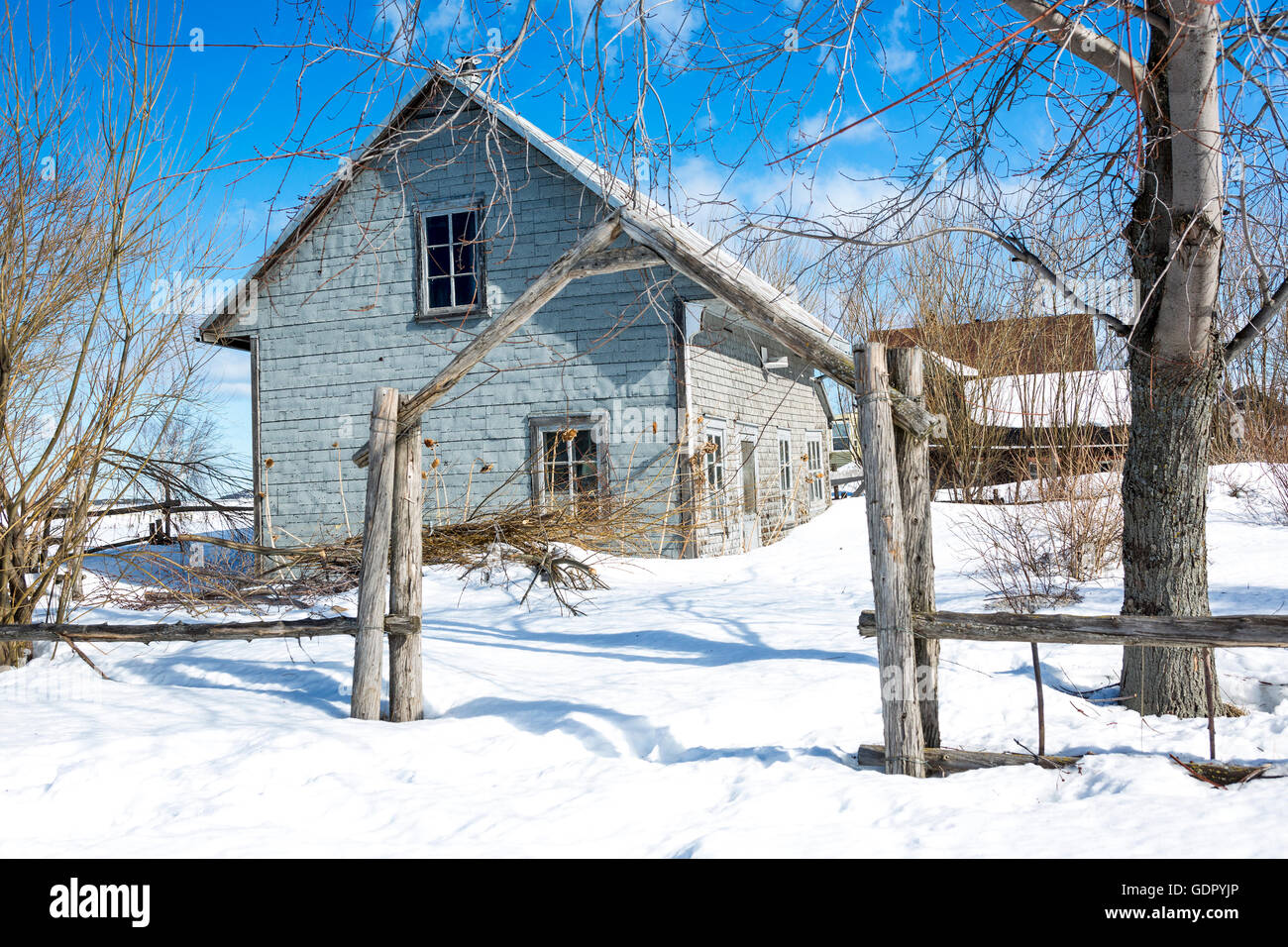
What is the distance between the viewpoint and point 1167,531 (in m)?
5.12

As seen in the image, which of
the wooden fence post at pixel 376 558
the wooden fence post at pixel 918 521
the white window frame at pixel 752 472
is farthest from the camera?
the white window frame at pixel 752 472

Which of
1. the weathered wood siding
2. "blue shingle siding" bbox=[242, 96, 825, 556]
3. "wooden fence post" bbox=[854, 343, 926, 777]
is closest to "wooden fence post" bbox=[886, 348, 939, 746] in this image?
"wooden fence post" bbox=[854, 343, 926, 777]

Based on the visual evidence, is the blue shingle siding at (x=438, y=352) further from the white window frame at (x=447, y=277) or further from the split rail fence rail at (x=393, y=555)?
the split rail fence rail at (x=393, y=555)

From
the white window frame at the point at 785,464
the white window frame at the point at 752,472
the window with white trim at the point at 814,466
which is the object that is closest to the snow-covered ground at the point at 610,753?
the white window frame at the point at 752,472

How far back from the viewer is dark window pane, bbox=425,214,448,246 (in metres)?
12.8

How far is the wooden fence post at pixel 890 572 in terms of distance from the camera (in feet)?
13.9

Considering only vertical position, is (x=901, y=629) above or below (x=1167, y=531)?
below

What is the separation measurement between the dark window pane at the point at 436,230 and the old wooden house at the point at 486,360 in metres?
0.02

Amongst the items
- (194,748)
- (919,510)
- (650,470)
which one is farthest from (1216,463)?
(194,748)

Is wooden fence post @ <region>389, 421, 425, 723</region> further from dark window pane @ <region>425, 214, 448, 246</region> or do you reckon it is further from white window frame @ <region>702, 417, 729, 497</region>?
dark window pane @ <region>425, 214, 448, 246</region>
